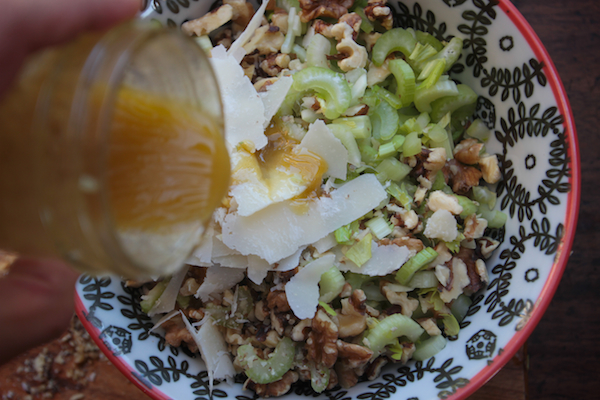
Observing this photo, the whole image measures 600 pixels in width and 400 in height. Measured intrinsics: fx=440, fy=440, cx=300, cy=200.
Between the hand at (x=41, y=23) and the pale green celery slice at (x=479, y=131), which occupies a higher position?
→ the hand at (x=41, y=23)

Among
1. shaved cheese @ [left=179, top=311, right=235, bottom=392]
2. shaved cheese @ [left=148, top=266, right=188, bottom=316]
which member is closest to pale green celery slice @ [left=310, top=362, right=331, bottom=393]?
shaved cheese @ [left=179, top=311, right=235, bottom=392]

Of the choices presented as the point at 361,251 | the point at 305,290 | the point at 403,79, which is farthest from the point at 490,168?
the point at 305,290

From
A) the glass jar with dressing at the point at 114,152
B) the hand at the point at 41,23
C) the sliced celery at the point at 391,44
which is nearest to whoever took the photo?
the glass jar with dressing at the point at 114,152

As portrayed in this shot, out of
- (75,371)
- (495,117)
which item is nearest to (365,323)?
(495,117)

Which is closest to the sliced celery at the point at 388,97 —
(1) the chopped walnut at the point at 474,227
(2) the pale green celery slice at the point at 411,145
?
(2) the pale green celery slice at the point at 411,145

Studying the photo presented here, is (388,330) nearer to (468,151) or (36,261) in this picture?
(468,151)

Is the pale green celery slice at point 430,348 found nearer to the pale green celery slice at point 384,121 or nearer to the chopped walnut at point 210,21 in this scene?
the pale green celery slice at point 384,121

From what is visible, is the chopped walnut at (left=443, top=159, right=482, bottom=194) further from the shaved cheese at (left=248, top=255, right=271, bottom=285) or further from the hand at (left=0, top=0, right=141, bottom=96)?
the hand at (left=0, top=0, right=141, bottom=96)
